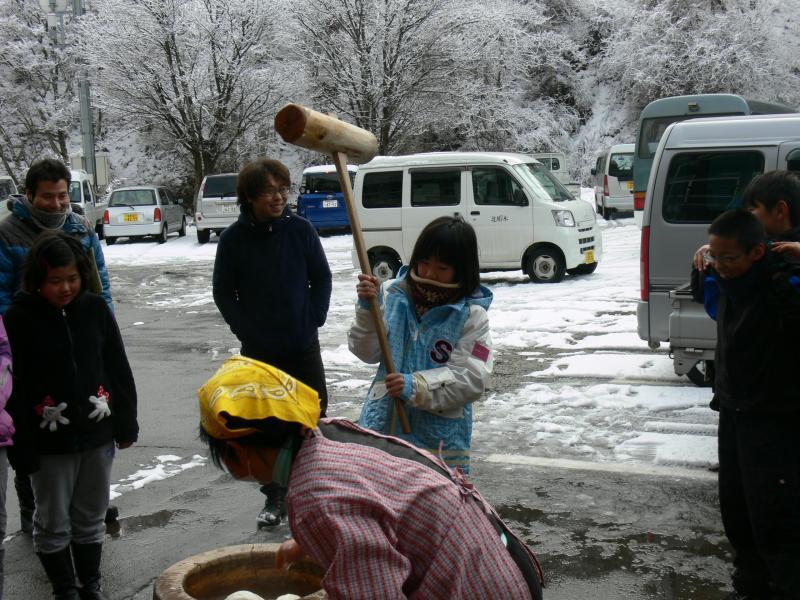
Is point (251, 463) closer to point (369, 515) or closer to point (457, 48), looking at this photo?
point (369, 515)

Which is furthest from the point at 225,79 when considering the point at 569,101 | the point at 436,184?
the point at 436,184

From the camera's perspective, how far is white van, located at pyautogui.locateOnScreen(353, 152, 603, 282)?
14156 mm

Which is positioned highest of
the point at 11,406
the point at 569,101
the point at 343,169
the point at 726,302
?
the point at 569,101

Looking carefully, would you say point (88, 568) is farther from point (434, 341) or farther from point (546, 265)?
point (546, 265)

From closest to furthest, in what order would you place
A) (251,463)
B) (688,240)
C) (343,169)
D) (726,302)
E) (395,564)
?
(395,564) < (251,463) < (343,169) < (726,302) < (688,240)

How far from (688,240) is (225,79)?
26.6 m

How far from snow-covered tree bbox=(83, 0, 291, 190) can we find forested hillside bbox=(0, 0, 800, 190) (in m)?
0.06

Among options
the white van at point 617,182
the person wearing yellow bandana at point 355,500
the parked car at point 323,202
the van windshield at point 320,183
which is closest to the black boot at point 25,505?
the person wearing yellow bandana at point 355,500

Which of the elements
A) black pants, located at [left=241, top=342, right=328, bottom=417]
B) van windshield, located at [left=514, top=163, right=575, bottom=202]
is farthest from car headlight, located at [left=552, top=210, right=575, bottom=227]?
black pants, located at [left=241, top=342, right=328, bottom=417]

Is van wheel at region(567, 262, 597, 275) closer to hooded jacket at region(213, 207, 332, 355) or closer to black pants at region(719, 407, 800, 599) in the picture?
hooded jacket at region(213, 207, 332, 355)

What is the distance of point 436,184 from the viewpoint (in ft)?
48.2

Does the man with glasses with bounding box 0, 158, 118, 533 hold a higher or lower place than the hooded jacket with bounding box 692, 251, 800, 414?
higher

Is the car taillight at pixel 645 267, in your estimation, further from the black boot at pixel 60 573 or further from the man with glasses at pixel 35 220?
the black boot at pixel 60 573

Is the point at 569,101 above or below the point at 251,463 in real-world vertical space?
above
